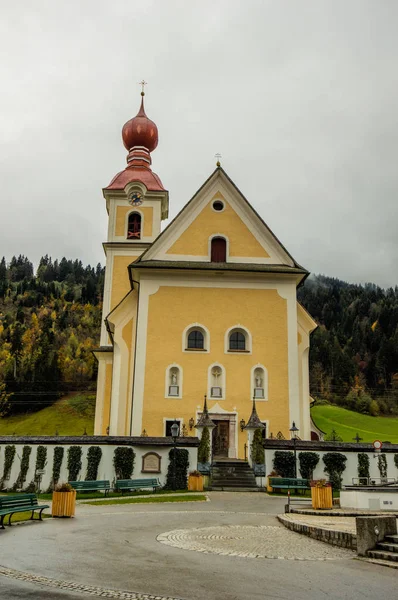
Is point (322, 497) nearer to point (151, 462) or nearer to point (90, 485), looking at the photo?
point (90, 485)

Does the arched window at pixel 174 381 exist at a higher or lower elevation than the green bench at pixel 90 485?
higher

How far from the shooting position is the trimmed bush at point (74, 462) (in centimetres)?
2494

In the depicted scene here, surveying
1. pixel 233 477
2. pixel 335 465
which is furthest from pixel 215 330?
pixel 335 465

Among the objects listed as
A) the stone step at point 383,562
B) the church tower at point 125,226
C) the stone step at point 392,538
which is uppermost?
the church tower at point 125,226

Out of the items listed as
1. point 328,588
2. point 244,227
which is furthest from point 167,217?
point 328,588

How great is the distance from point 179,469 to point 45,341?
10379 cm

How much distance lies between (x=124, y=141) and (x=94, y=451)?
31821 mm

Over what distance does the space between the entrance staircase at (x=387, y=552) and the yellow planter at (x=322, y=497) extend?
5450 millimetres

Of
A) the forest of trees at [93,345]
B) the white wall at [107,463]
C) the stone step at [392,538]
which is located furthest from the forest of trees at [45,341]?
the stone step at [392,538]

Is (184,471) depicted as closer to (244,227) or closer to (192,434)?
(192,434)

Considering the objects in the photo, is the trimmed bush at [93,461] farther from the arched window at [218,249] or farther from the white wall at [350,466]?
the arched window at [218,249]

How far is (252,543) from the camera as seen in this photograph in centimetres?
1163

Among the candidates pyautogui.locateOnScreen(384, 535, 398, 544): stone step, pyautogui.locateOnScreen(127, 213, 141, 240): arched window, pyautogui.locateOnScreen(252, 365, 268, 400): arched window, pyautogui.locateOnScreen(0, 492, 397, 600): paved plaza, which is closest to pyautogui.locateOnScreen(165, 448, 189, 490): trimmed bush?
pyautogui.locateOnScreen(252, 365, 268, 400): arched window

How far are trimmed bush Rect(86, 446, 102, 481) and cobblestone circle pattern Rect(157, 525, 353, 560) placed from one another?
11.8 m
